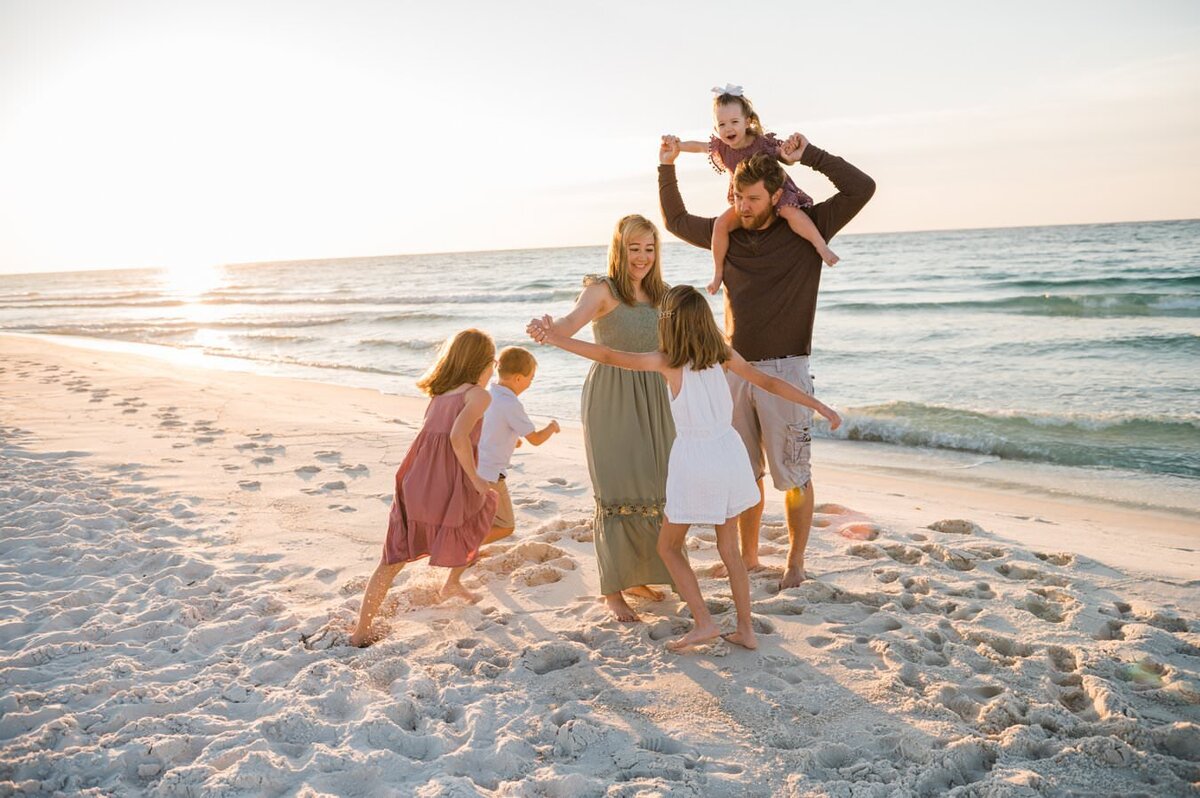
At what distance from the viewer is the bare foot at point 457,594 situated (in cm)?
432

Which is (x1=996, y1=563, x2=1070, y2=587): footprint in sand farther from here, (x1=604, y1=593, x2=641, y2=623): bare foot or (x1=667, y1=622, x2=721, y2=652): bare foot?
(x1=604, y1=593, x2=641, y2=623): bare foot

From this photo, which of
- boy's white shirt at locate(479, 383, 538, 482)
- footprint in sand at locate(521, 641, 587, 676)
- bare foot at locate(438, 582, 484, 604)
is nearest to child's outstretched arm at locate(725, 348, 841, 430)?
boy's white shirt at locate(479, 383, 538, 482)

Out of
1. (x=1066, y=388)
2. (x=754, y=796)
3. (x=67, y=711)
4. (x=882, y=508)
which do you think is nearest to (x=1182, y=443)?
(x=1066, y=388)

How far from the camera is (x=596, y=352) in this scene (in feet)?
11.3

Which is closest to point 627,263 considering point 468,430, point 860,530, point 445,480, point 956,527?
point 468,430

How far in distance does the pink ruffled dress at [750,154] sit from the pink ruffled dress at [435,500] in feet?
6.36

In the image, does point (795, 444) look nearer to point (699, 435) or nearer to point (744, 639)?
point (699, 435)

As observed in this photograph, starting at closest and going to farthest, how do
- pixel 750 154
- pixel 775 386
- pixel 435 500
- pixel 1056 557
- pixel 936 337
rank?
pixel 775 386
pixel 435 500
pixel 750 154
pixel 1056 557
pixel 936 337

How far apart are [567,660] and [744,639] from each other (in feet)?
2.68

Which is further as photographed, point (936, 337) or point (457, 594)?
point (936, 337)

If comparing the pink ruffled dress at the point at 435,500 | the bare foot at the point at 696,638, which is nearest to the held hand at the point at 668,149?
the pink ruffled dress at the point at 435,500

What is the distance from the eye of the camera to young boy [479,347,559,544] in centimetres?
443

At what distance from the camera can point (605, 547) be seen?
3.95 m

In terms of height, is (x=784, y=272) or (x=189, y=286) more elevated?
(x=189, y=286)
